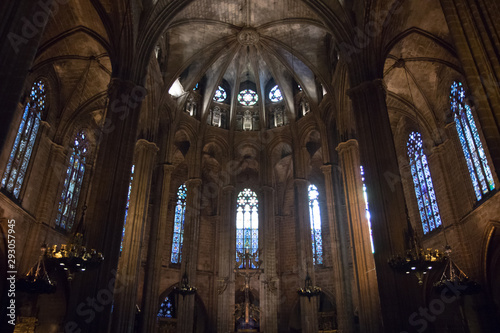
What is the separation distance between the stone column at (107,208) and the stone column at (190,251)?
289 inches

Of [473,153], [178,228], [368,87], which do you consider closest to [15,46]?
[368,87]

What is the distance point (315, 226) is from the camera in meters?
26.5

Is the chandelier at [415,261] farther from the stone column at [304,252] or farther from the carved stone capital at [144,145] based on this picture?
the carved stone capital at [144,145]

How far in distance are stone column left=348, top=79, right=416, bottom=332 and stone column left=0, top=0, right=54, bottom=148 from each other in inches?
411

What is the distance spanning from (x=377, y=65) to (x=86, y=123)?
615 inches

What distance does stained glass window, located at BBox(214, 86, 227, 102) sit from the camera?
26.2 m

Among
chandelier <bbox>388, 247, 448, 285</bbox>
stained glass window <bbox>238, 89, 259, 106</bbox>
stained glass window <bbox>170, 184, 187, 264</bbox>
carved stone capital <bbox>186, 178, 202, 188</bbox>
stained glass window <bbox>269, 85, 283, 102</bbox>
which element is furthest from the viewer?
stained glass window <bbox>238, 89, 259, 106</bbox>

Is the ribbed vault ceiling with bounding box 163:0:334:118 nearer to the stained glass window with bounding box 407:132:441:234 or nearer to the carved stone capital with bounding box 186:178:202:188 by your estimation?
the carved stone capital with bounding box 186:178:202:188

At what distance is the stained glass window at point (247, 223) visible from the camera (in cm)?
2619

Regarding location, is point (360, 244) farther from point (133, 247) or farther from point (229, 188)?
point (133, 247)

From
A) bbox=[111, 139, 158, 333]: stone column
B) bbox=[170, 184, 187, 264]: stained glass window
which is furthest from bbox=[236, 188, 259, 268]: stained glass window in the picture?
bbox=[111, 139, 158, 333]: stone column

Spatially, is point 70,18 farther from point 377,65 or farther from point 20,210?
point 377,65

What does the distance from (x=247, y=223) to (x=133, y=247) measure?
11.5 meters

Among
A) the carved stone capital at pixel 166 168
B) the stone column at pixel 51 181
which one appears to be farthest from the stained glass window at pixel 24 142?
the carved stone capital at pixel 166 168
